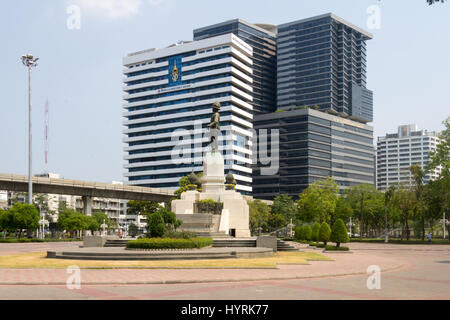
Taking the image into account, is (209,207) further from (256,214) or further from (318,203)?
(256,214)

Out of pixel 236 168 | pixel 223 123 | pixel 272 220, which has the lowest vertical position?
pixel 272 220

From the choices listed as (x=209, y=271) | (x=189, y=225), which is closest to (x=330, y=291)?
(x=209, y=271)

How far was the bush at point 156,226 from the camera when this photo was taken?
28.7 m

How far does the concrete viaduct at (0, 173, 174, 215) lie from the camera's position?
215 feet

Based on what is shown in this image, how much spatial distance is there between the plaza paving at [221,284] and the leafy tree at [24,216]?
40.4 metres

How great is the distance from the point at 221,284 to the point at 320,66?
7091 inches

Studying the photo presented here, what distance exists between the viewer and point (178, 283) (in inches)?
643

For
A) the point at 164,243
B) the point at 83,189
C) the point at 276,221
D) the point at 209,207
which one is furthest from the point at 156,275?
the point at 276,221

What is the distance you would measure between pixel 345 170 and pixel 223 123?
60.4 m

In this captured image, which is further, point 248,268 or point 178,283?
point 248,268

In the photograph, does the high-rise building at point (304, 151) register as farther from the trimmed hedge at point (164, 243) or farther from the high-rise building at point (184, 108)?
the trimmed hedge at point (164, 243)

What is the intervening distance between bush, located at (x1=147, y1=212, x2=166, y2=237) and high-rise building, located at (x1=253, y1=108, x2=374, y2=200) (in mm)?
138827
